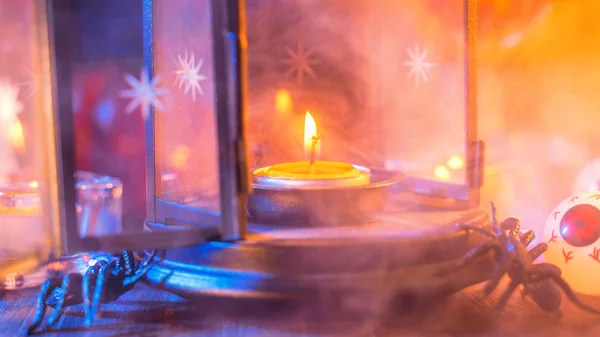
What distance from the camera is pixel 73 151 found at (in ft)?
3.90

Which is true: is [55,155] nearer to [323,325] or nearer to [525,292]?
[323,325]

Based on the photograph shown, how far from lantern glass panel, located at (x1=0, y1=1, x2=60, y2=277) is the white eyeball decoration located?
1461mm

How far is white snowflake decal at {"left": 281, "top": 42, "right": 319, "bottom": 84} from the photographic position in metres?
2.27

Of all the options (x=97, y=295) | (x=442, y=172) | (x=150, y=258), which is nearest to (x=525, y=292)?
A: (x=442, y=172)

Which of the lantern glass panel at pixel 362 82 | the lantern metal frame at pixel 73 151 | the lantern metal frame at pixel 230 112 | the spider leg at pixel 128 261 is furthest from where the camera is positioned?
the lantern glass panel at pixel 362 82

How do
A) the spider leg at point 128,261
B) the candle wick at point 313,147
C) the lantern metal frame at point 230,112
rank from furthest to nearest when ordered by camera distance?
the candle wick at point 313,147, the spider leg at point 128,261, the lantern metal frame at point 230,112

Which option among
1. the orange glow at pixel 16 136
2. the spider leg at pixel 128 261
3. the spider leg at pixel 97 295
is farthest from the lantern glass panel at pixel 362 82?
the orange glow at pixel 16 136

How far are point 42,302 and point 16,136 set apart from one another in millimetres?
1329

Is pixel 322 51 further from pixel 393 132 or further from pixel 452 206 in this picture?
pixel 452 206

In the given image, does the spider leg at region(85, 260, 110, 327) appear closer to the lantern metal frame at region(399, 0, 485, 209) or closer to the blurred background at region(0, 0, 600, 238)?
the blurred background at region(0, 0, 600, 238)

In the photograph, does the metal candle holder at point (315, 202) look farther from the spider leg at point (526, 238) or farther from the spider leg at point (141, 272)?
the spider leg at point (526, 238)

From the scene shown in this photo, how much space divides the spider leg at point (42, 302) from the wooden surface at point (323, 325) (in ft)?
0.15

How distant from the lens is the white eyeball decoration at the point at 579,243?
1.57m

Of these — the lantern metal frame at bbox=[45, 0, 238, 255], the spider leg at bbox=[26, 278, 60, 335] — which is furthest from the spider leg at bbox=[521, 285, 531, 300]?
the spider leg at bbox=[26, 278, 60, 335]
